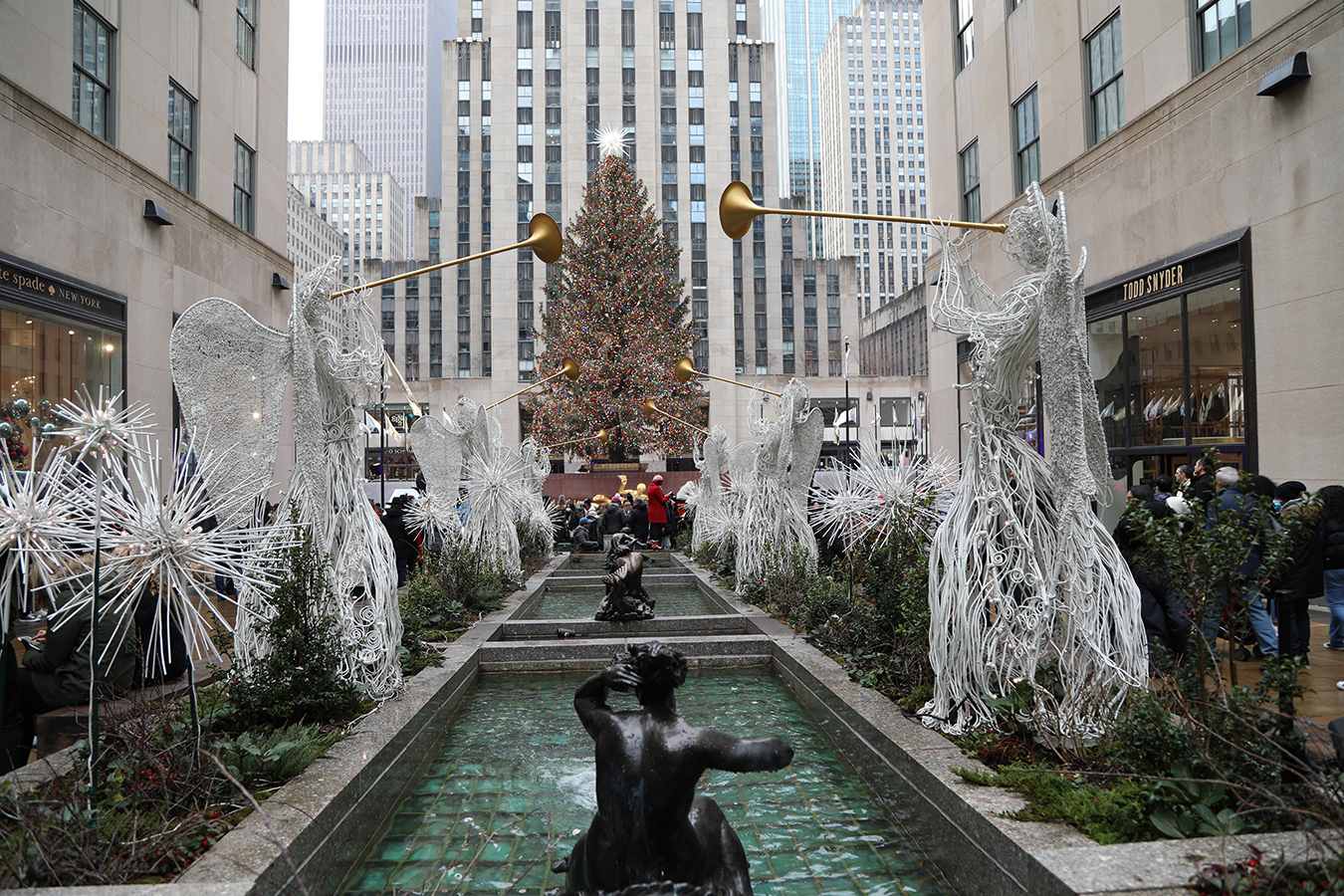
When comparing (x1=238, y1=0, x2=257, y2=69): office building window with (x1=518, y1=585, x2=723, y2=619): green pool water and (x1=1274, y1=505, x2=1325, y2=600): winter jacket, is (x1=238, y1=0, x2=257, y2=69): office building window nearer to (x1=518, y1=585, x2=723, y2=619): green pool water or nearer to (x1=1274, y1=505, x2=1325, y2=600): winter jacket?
(x1=518, y1=585, x2=723, y2=619): green pool water

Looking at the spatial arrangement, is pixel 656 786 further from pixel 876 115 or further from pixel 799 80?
pixel 799 80

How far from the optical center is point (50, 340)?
40.2 ft

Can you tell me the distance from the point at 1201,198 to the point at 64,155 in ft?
55.9

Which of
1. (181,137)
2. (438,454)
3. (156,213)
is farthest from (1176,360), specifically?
(181,137)

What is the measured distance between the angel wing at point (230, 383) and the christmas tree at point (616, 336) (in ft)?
97.6

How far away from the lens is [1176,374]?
13.0 meters

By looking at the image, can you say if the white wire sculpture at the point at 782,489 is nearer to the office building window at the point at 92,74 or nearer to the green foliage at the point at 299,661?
the green foliage at the point at 299,661

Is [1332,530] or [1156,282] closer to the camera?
[1332,530]

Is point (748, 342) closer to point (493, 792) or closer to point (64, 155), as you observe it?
point (64, 155)

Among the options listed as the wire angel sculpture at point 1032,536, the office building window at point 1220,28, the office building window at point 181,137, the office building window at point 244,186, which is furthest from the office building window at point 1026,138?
the office building window at point 244,186

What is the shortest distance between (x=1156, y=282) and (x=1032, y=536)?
420 inches

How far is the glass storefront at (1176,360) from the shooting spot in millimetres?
11695

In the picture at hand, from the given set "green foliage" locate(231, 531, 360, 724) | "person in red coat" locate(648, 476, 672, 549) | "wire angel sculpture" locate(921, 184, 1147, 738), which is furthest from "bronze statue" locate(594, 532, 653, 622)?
"person in red coat" locate(648, 476, 672, 549)

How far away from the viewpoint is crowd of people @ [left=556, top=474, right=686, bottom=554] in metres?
19.2
